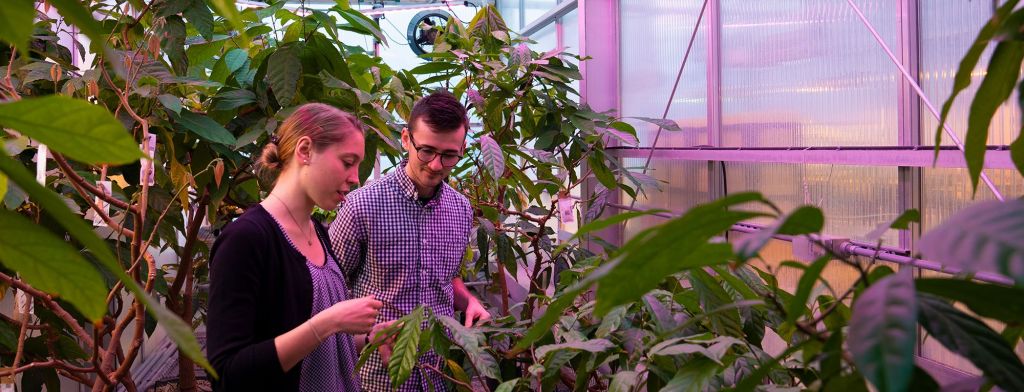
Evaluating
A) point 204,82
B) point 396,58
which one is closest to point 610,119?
point 204,82

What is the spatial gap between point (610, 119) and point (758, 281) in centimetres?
213

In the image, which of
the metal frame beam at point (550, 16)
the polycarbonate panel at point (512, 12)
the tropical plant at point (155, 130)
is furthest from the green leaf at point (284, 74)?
the polycarbonate panel at point (512, 12)

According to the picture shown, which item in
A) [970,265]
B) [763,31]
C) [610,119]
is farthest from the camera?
[610,119]

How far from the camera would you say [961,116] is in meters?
2.09

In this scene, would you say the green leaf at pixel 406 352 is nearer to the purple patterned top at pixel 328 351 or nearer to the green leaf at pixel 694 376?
the purple patterned top at pixel 328 351

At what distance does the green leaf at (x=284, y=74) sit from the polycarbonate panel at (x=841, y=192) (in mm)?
1458

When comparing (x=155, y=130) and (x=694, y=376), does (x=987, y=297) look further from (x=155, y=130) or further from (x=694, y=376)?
(x=155, y=130)

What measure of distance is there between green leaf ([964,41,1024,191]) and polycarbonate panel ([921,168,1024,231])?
1769mm

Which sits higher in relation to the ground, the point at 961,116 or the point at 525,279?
the point at 961,116

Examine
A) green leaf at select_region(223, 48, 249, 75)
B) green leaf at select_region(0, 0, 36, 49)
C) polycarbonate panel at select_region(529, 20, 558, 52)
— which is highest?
polycarbonate panel at select_region(529, 20, 558, 52)

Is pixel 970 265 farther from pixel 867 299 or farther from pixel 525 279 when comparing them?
pixel 525 279

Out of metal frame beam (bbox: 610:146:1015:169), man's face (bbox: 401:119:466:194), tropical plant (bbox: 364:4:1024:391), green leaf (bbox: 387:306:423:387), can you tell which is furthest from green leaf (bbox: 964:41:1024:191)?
man's face (bbox: 401:119:466:194)

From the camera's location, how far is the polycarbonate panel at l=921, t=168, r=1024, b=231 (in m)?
1.98

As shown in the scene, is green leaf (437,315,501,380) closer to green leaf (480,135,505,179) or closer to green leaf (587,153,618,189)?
green leaf (480,135,505,179)
